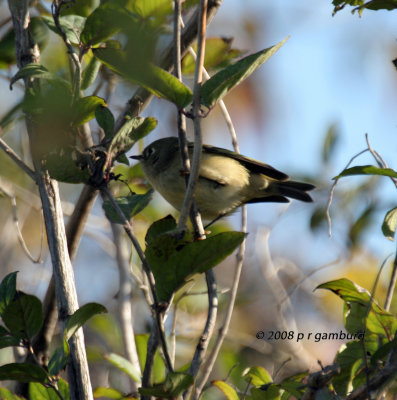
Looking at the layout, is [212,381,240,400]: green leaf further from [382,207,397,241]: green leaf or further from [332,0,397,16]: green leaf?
[332,0,397,16]: green leaf

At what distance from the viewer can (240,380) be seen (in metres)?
2.21

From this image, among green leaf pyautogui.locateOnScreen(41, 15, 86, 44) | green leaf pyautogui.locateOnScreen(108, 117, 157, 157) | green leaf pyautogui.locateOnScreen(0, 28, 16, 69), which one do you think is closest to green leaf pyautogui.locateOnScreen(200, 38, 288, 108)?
green leaf pyautogui.locateOnScreen(108, 117, 157, 157)

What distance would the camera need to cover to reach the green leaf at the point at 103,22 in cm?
142

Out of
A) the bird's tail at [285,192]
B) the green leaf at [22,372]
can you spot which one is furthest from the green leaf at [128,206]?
the bird's tail at [285,192]

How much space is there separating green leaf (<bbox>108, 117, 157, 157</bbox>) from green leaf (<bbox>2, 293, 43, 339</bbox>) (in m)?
0.46

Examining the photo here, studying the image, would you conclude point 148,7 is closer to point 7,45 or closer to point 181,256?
point 7,45

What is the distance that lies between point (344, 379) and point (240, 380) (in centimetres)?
73

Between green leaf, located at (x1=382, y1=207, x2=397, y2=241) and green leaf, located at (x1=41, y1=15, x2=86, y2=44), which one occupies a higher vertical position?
green leaf, located at (x1=41, y1=15, x2=86, y2=44)

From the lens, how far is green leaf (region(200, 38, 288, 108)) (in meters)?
1.32

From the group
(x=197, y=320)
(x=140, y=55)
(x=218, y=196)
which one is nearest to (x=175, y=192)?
(x=218, y=196)

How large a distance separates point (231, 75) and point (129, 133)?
31cm

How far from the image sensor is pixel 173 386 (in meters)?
1.17

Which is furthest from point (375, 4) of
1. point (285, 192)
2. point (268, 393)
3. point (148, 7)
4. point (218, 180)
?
point (285, 192)

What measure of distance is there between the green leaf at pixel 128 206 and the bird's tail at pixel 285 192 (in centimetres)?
205
